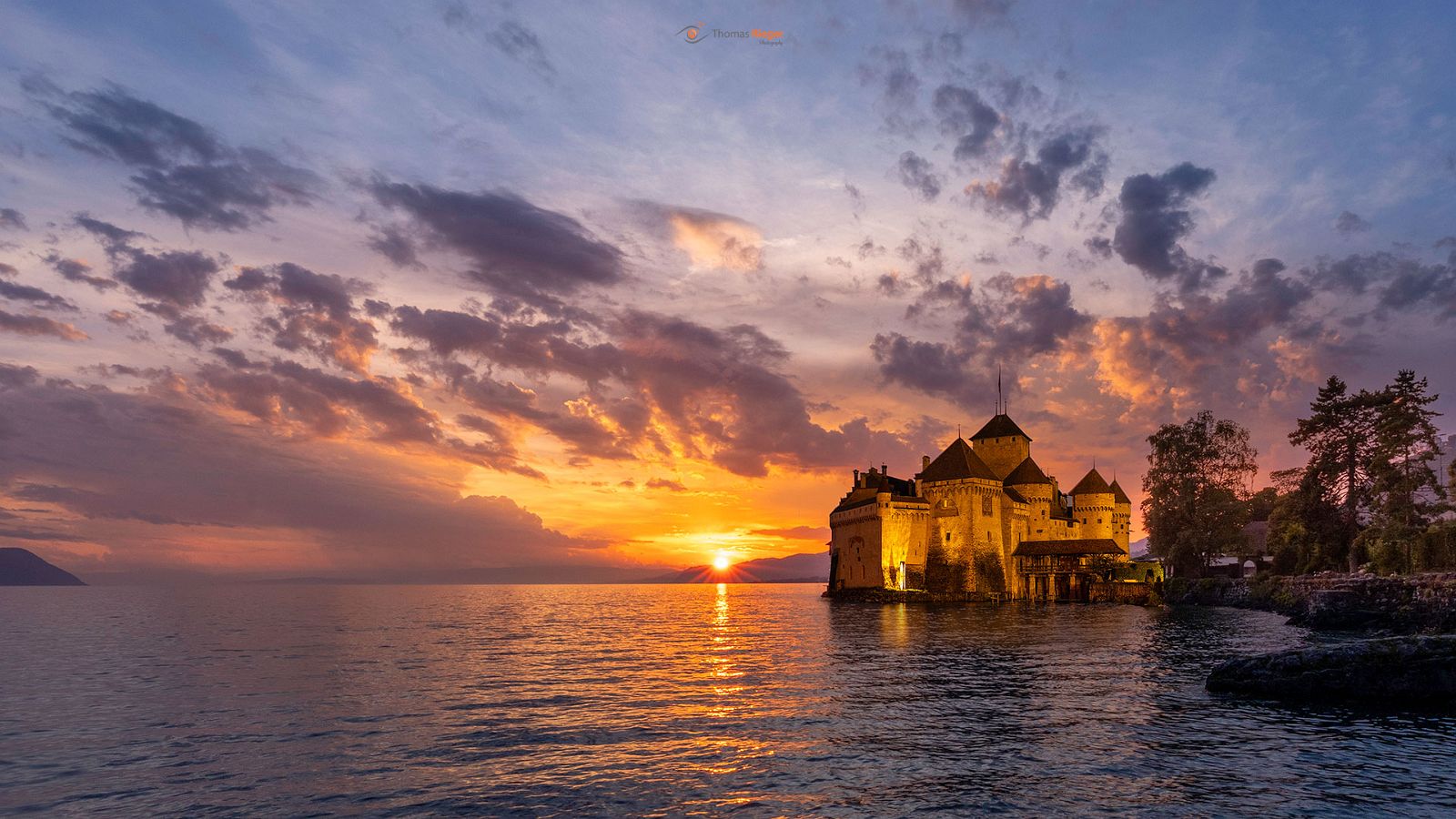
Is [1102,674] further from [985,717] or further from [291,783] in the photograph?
[291,783]

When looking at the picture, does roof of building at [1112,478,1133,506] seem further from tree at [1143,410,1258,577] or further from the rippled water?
the rippled water

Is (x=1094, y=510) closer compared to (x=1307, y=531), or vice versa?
(x=1307, y=531)

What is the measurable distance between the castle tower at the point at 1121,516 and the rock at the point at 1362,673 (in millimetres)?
83587

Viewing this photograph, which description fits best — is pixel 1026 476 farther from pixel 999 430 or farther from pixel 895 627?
pixel 895 627

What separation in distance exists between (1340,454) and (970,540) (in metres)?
34.0

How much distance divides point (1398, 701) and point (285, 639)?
5812 cm

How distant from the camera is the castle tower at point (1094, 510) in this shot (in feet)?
347

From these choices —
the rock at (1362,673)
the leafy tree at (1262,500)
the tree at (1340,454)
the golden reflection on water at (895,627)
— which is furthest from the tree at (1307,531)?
the rock at (1362,673)

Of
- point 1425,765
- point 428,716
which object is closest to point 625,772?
point 428,716

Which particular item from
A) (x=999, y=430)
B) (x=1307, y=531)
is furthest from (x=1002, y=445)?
(x=1307, y=531)

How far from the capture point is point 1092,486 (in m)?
108

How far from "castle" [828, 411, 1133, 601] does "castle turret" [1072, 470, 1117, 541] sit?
4.38 meters

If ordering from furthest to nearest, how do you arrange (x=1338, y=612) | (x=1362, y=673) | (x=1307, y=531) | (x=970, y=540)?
(x=970, y=540), (x=1307, y=531), (x=1338, y=612), (x=1362, y=673)

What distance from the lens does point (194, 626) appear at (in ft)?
244
